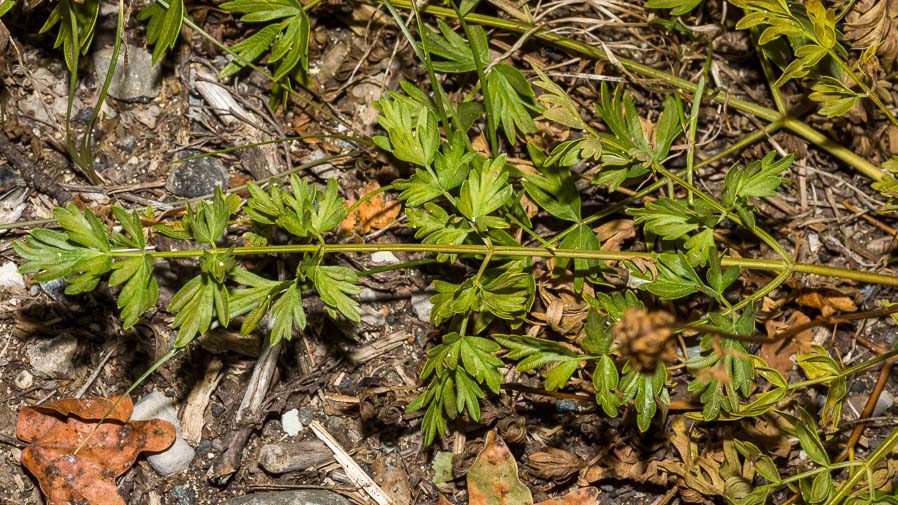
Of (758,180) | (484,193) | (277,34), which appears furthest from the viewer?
Result: (277,34)

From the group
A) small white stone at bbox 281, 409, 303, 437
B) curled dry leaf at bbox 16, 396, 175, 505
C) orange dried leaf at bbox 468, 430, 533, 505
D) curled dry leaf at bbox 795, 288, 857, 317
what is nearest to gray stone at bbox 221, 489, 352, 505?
small white stone at bbox 281, 409, 303, 437

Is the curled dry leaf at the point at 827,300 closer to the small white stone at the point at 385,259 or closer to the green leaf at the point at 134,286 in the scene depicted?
the small white stone at the point at 385,259

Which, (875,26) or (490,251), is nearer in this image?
(490,251)

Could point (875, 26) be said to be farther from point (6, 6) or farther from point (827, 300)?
point (6, 6)

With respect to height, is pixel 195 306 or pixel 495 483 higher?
pixel 195 306

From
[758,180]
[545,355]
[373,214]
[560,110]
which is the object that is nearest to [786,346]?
[758,180]

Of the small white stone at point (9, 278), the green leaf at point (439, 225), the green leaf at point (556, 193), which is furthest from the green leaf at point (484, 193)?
the small white stone at point (9, 278)
